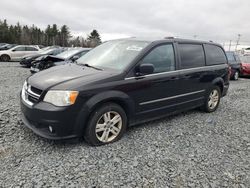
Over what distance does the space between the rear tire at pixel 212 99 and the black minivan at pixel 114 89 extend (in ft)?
1.25

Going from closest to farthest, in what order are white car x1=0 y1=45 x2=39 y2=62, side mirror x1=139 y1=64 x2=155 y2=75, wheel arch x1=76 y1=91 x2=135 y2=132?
wheel arch x1=76 y1=91 x2=135 y2=132 < side mirror x1=139 y1=64 x2=155 y2=75 < white car x1=0 y1=45 x2=39 y2=62

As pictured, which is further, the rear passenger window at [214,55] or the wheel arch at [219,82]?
the wheel arch at [219,82]

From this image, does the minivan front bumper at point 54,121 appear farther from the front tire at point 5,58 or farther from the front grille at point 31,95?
the front tire at point 5,58

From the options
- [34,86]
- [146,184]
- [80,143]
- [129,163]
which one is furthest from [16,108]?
[146,184]

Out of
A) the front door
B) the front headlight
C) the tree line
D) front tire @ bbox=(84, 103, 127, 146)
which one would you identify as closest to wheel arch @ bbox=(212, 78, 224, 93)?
the front door

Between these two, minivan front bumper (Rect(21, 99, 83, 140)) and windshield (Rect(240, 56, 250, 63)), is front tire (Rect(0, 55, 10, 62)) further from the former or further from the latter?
windshield (Rect(240, 56, 250, 63))

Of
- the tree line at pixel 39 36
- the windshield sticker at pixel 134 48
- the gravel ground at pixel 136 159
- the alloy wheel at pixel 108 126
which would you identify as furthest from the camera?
the tree line at pixel 39 36

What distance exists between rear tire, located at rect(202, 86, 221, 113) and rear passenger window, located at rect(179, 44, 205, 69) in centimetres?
82

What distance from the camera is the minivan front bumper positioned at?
9.68 ft

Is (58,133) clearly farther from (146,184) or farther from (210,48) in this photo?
(210,48)

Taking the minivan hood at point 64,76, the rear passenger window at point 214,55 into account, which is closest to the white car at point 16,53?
the rear passenger window at point 214,55

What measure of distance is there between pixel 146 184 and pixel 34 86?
2083 millimetres

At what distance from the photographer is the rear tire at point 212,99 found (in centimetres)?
536

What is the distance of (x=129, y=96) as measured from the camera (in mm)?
3553
